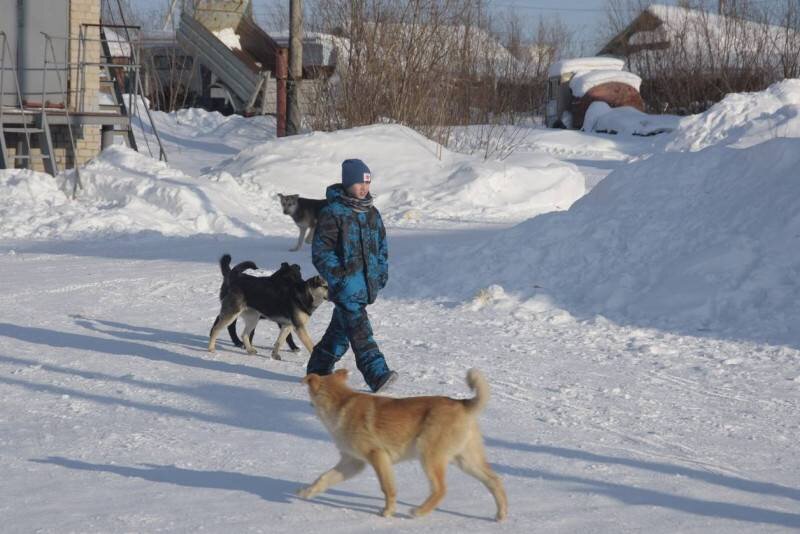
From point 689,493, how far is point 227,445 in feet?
8.68

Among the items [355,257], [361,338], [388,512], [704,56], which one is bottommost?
[388,512]

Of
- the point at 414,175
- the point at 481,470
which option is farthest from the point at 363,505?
the point at 414,175

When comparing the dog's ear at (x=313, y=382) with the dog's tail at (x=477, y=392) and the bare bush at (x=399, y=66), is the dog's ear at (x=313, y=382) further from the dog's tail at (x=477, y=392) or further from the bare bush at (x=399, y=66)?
the bare bush at (x=399, y=66)

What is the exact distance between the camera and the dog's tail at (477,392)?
4871 mm

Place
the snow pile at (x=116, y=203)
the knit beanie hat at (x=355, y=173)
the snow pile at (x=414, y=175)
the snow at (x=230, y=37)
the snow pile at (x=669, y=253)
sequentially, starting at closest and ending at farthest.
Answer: the knit beanie hat at (x=355, y=173), the snow pile at (x=669, y=253), the snow pile at (x=116, y=203), the snow pile at (x=414, y=175), the snow at (x=230, y=37)

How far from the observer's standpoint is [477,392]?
490cm

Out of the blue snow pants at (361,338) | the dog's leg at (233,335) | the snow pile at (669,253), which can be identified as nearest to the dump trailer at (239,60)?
the snow pile at (669,253)

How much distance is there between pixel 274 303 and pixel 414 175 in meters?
12.2

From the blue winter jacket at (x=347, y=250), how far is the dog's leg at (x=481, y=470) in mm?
2566

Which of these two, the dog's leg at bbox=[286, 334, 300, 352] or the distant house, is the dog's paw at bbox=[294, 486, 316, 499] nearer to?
the dog's leg at bbox=[286, 334, 300, 352]

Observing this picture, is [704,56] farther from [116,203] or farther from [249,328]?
[249,328]

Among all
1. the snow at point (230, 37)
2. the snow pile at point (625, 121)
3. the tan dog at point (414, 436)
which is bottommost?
the tan dog at point (414, 436)

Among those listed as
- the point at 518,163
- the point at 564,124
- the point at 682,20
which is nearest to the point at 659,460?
the point at 518,163

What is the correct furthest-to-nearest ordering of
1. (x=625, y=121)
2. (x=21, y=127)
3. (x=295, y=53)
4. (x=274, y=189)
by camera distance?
1. (x=625, y=121)
2. (x=295, y=53)
3. (x=21, y=127)
4. (x=274, y=189)
